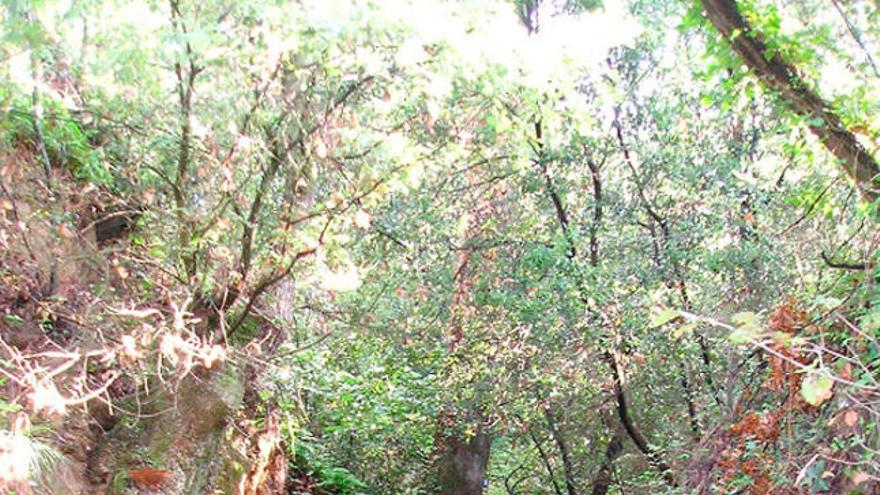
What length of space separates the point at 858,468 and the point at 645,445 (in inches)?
223

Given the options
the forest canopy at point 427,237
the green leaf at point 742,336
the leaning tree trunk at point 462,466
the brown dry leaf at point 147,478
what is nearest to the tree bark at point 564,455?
the forest canopy at point 427,237

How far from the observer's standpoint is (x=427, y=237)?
837 centimetres

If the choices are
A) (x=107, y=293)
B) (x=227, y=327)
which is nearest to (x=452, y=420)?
(x=227, y=327)

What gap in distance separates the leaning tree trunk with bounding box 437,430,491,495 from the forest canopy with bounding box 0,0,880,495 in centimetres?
119

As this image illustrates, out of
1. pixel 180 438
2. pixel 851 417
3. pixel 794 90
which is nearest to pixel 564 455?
pixel 180 438

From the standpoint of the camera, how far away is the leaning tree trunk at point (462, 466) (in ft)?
34.1

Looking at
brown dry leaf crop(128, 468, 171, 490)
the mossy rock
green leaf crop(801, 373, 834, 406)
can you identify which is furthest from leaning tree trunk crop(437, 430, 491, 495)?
green leaf crop(801, 373, 834, 406)

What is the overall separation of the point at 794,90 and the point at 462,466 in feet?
24.3

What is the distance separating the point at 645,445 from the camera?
888cm

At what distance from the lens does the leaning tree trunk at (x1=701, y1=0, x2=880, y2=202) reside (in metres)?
4.43

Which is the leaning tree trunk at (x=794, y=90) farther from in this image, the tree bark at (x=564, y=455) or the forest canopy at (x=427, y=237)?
the tree bark at (x=564, y=455)

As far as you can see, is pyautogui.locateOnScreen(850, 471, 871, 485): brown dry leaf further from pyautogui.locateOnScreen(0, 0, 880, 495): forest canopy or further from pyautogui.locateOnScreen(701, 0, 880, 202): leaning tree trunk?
pyautogui.locateOnScreen(701, 0, 880, 202): leaning tree trunk

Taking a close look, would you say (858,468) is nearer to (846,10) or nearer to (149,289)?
(846,10)

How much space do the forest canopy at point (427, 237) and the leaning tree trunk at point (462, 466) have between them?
1.19 metres
